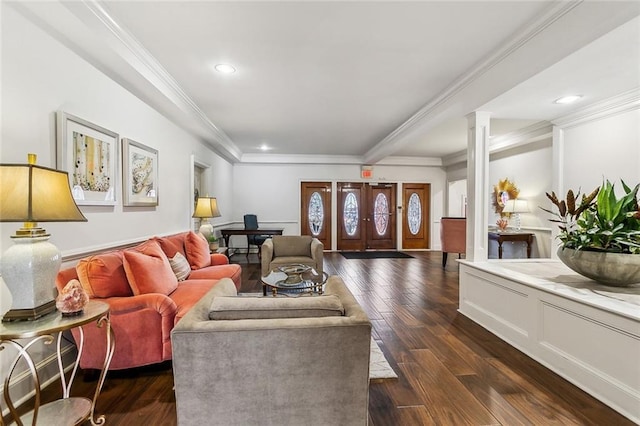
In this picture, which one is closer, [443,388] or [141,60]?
[443,388]

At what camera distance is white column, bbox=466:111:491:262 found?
11.1 feet

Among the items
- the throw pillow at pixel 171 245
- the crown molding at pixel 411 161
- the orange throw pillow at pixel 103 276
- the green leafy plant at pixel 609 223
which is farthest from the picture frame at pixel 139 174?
the crown molding at pixel 411 161

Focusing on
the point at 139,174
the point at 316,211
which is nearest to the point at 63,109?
the point at 139,174

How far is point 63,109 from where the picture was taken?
2.17 meters

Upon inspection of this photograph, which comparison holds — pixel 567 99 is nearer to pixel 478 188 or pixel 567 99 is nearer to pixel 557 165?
pixel 557 165

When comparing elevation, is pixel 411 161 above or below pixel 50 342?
above

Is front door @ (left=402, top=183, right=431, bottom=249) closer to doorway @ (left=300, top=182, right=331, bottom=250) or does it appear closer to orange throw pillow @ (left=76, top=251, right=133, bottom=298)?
doorway @ (left=300, top=182, right=331, bottom=250)

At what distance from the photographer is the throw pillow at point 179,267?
114 inches

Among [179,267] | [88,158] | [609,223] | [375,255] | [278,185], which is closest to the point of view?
[609,223]

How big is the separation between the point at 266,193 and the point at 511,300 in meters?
6.24

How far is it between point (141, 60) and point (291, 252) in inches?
116

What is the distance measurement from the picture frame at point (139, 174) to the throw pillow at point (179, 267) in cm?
72

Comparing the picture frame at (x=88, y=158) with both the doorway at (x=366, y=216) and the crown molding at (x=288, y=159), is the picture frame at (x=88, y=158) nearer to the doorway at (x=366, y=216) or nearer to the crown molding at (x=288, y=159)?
the crown molding at (x=288, y=159)

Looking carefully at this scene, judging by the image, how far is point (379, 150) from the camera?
6.24 metres
